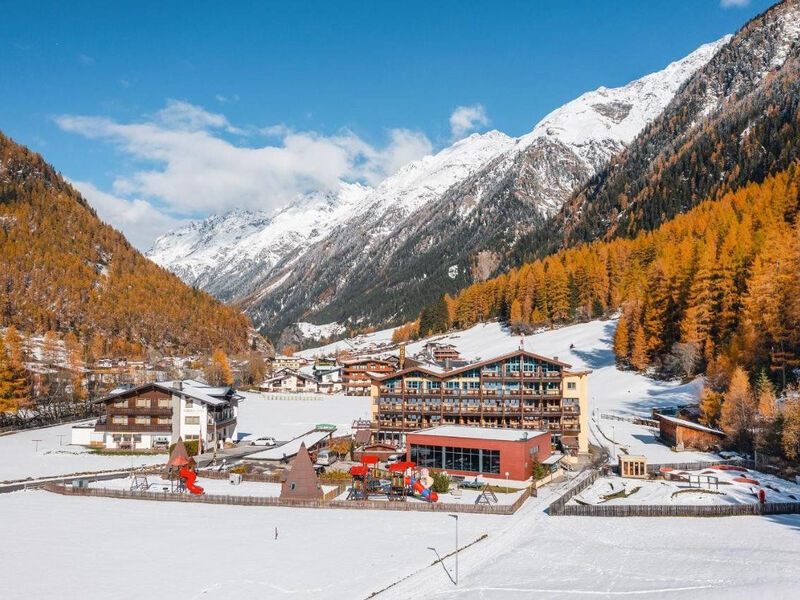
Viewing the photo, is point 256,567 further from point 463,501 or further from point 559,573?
point 463,501

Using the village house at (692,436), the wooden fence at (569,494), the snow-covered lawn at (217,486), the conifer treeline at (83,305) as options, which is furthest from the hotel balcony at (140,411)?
the conifer treeline at (83,305)

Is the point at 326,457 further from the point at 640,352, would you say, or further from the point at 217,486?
the point at 640,352

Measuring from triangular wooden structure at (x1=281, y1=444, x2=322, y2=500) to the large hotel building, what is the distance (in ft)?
83.2

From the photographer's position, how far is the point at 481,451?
58.3 m

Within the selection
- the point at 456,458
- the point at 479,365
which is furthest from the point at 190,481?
the point at 479,365

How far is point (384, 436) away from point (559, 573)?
4387 cm

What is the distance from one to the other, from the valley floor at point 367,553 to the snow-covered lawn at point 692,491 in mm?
3620

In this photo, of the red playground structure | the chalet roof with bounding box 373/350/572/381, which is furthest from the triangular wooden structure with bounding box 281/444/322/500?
the chalet roof with bounding box 373/350/572/381

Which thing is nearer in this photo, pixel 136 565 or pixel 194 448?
pixel 136 565

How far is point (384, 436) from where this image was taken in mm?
75312

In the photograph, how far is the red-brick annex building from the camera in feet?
186

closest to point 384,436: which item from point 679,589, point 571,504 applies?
point 571,504

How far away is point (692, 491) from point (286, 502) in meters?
30.9

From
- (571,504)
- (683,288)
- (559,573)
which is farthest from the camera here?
(683,288)
